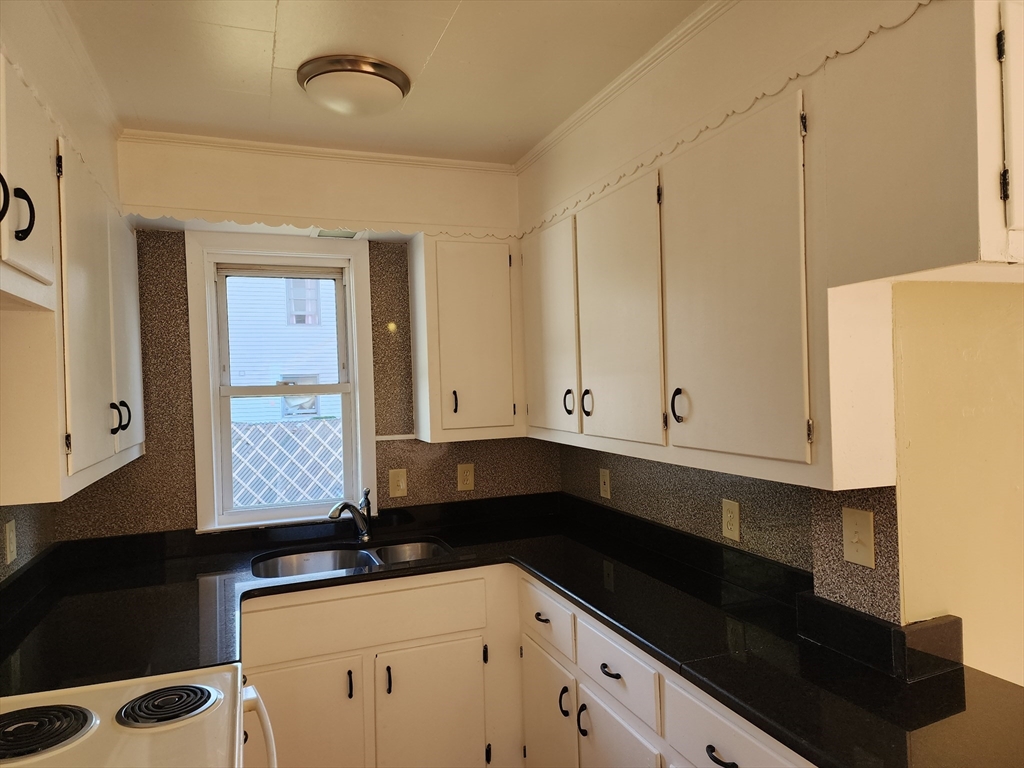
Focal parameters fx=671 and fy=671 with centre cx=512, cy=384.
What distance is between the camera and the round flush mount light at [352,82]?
1785 millimetres

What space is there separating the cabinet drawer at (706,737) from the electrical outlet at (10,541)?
1853mm

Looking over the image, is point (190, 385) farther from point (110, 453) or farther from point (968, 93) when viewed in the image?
point (968, 93)

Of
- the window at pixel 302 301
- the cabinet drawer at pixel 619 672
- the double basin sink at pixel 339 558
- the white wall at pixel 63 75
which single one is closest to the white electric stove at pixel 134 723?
the cabinet drawer at pixel 619 672

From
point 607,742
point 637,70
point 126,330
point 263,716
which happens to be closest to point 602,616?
point 607,742

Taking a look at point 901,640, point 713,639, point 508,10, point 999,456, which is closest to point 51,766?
point 713,639

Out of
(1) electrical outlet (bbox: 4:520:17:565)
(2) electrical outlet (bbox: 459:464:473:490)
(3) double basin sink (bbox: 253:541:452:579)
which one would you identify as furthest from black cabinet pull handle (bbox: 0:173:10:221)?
(2) electrical outlet (bbox: 459:464:473:490)

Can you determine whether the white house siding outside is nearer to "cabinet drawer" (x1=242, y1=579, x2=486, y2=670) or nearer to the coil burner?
"cabinet drawer" (x1=242, y1=579, x2=486, y2=670)

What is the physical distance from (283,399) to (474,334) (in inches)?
33.6

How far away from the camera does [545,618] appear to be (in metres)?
2.18

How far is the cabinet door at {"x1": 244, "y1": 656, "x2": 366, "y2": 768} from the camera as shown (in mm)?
2109

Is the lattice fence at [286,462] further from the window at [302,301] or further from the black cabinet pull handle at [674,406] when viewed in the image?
the black cabinet pull handle at [674,406]

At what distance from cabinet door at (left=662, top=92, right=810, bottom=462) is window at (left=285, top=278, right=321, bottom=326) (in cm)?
163

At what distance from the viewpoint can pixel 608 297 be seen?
6.88ft

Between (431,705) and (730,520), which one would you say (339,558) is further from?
(730,520)
